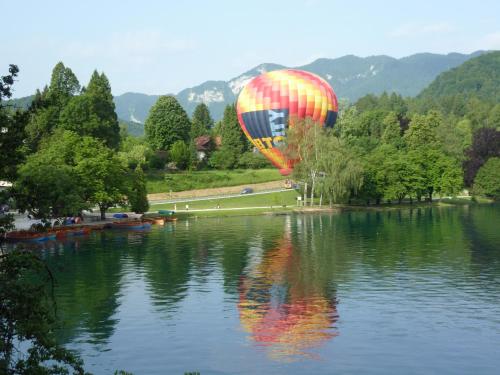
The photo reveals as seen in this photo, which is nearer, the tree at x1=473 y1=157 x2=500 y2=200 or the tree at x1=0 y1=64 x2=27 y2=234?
the tree at x1=0 y1=64 x2=27 y2=234

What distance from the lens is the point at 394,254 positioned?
63094mm

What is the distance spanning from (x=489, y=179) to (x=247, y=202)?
4917 centimetres

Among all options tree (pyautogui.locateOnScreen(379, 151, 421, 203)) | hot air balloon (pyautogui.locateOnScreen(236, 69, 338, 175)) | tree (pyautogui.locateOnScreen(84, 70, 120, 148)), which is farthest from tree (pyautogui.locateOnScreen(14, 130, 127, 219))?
tree (pyautogui.locateOnScreen(379, 151, 421, 203))

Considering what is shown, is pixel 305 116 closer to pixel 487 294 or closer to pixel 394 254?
pixel 394 254

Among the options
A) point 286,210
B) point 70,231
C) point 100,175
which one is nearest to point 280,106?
point 286,210

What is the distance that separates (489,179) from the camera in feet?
442

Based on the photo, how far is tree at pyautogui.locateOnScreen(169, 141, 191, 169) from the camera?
458 feet

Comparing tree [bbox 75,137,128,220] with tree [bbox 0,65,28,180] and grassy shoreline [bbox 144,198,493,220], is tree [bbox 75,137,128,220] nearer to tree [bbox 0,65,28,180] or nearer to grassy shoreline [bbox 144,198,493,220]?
grassy shoreline [bbox 144,198,493,220]

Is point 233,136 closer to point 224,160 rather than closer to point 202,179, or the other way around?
point 224,160

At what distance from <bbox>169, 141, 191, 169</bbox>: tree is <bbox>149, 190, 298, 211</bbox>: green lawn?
23.7 meters

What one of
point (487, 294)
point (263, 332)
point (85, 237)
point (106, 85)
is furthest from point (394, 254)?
point (106, 85)

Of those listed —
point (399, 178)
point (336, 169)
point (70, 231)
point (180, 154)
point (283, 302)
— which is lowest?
point (283, 302)

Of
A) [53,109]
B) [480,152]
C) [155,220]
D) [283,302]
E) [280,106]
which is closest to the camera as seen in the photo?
[283,302]

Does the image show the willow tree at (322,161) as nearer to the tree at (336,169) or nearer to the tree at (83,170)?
the tree at (336,169)
